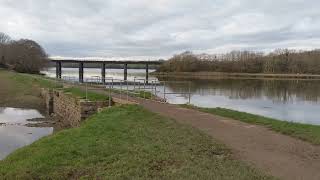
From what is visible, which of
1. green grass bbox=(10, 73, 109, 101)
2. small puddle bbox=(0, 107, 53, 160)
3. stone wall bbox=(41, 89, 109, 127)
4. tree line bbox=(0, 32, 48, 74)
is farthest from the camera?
tree line bbox=(0, 32, 48, 74)

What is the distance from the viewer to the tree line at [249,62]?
417 ft

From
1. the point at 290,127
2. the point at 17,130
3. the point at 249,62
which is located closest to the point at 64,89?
the point at 17,130

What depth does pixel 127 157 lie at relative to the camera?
33.8ft

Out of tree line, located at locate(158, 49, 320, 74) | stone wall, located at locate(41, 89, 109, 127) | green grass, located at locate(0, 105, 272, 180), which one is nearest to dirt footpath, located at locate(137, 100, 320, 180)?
green grass, located at locate(0, 105, 272, 180)

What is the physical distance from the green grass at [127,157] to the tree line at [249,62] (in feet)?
390

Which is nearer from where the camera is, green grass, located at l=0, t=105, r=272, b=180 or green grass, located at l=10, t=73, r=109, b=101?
green grass, located at l=0, t=105, r=272, b=180

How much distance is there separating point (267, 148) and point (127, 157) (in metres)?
3.87

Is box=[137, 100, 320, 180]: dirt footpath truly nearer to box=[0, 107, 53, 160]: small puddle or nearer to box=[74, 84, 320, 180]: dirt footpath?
box=[74, 84, 320, 180]: dirt footpath

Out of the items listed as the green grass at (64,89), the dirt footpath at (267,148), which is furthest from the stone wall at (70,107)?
the dirt footpath at (267,148)

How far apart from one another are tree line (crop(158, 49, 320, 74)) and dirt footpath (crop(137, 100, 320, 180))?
115 m

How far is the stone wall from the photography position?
2311 cm

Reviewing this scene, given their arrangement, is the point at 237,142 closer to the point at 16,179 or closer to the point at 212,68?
the point at 16,179

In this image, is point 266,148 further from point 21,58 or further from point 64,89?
point 21,58

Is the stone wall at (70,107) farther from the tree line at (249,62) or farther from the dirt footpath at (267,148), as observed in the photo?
the tree line at (249,62)
